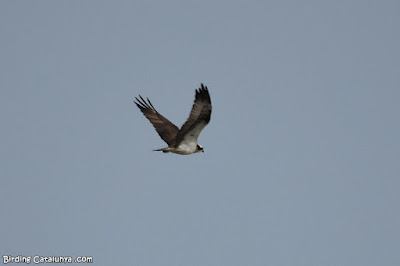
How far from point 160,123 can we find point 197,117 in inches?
182

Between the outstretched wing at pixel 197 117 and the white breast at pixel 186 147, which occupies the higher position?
the outstretched wing at pixel 197 117

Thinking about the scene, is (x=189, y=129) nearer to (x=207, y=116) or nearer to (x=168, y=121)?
(x=207, y=116)

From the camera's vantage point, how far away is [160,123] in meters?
20.3

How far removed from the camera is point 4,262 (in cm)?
1639

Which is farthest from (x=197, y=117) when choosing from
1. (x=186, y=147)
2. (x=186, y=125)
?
(x=186, y=147)

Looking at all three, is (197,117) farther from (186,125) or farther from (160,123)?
(160,123)

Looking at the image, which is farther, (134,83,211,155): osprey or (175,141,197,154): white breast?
(175,141,197,154): white breast

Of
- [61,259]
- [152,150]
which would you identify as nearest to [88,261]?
[61,259]

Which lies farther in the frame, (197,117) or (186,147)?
(186,147)

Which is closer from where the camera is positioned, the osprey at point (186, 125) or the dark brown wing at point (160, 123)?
the osprey at point (186, 125)

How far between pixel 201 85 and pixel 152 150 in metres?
3.48

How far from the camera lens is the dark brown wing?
19.4 m

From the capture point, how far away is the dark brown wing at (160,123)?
1936 centimetres

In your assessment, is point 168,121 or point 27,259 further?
point 168,121
